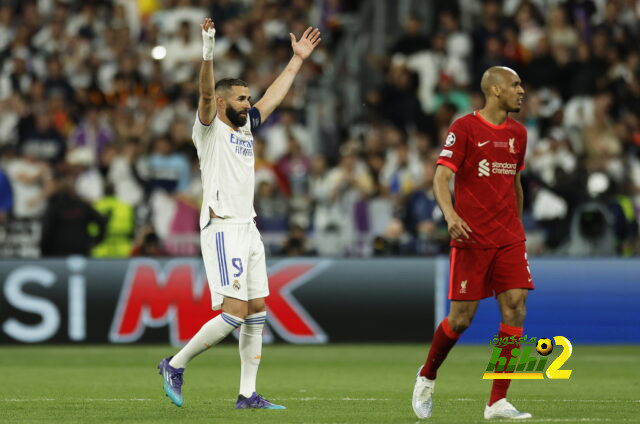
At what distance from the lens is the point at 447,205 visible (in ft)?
32.3

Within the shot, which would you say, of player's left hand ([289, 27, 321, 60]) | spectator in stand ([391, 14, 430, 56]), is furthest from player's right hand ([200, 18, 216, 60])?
spectator in stand ([391, 14, 430, 56])

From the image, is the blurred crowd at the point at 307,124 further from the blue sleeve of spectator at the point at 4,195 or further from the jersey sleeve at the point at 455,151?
the jersey sleeve at the point at 455,151

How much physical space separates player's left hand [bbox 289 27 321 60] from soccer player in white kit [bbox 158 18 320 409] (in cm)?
83

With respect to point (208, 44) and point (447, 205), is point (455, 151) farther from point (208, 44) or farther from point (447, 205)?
point (208, 44)

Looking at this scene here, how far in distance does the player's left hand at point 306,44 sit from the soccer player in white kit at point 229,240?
831mm

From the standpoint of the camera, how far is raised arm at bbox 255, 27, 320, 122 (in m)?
11.2

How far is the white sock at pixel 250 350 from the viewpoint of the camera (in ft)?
35.3

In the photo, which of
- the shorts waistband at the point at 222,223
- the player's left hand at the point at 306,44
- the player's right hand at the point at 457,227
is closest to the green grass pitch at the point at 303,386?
the player's right hand at the point at 457,227

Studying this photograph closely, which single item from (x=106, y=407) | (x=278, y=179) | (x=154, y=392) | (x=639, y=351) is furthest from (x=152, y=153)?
(x=106, y=407)

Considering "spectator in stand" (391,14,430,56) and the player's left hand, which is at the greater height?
"spectator in stand" (391,14,430,56)

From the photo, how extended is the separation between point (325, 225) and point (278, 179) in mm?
1472

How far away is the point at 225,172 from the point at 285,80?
3.57ft

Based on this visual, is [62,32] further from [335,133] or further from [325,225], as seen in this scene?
[325,225]

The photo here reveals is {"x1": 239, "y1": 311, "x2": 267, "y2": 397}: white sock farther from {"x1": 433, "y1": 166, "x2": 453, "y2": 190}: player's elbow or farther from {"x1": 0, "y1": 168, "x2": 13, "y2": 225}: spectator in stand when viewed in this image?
{"x1": 0, "y1": 168, "x2": 13, "y2": 225}: spectator in stand
